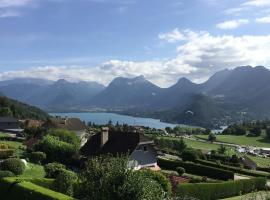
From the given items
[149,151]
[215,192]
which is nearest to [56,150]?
[149,151]

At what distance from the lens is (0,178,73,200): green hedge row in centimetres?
2306

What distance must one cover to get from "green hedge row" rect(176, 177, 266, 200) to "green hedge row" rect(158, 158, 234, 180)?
562 centimetres

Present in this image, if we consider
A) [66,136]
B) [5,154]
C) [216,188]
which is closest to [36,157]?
[5,154]

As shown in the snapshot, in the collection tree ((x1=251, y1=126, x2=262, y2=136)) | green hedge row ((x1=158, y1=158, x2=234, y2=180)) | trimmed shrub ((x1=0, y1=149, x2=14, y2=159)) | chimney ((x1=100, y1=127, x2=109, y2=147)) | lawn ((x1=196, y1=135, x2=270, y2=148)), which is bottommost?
lawn ((x1=196, y1=135, x2=270, y2=148))

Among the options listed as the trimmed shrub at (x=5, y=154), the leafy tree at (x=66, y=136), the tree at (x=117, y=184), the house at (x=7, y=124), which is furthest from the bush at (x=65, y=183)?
the house at (x=7, y=124)

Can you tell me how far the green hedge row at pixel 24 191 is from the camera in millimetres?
23062

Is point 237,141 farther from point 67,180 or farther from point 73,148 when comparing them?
point 67,180

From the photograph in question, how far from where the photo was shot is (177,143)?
113062 millimetres

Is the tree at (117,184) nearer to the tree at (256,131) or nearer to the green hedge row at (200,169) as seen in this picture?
the green hedge row at (200,169)

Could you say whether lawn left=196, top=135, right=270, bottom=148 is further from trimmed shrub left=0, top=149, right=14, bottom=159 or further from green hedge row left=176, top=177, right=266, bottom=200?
trimmed shrub left=0, top=149, right=14, bottom=159

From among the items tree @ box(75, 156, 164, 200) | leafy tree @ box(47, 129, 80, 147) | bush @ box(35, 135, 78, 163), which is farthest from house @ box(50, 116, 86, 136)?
tree @ box(75, 156, 164, 200)

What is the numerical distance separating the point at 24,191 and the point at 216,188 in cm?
2158

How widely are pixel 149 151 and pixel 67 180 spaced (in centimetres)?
2903

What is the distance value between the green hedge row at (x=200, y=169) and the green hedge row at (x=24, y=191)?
107ft
